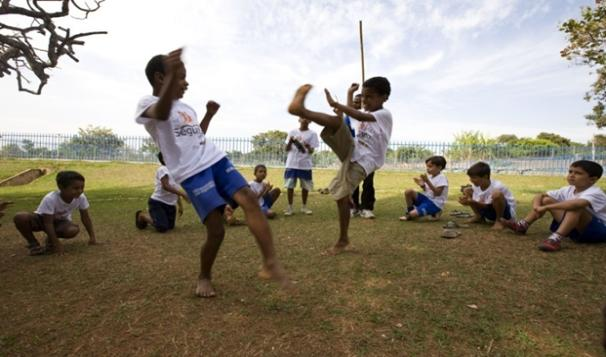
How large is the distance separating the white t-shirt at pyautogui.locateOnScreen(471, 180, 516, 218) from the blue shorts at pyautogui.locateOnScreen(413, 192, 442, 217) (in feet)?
2.08

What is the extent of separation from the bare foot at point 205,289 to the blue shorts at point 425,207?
398 cm

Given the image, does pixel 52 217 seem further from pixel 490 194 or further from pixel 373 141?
pixel 490 194

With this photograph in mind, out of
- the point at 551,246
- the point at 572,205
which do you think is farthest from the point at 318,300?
the point at 572,205

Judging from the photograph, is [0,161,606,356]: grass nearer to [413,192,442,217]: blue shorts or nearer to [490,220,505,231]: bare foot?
[490,220,505,231]: bare foot

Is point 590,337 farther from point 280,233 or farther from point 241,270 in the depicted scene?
point 280,233

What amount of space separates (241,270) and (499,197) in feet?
11.8

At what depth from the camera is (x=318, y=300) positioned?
9.32 ft

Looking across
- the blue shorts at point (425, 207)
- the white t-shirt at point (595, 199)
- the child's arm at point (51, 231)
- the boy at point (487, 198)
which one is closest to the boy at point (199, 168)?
the child's arm at point (51, 231)

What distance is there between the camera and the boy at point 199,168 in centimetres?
276

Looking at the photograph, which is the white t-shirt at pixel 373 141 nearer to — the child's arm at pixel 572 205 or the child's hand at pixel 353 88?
the child's hand at pixel 353 88

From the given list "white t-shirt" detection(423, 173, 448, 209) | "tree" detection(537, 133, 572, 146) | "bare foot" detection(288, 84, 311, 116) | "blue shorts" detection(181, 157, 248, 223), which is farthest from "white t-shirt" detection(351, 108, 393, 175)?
"tree" detection(537, 133, 572, 146)

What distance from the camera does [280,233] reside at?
536 centimetres

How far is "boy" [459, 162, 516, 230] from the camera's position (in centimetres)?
525

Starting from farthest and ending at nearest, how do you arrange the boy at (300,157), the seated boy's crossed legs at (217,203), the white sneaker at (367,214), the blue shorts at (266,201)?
the boy at (300,157), the blue shorts at (266,201), the white sneaker at (367,214), the seated boy's crossed legs at (217,203)
